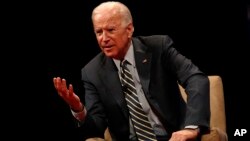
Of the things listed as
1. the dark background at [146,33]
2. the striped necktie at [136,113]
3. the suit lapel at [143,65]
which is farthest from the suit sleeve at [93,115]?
the dark background at [146,33]

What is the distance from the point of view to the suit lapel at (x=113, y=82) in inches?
103

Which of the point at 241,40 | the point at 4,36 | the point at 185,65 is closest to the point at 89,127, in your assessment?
the point at 185,65


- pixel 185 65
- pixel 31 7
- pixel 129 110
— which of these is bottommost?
pixel 129 110

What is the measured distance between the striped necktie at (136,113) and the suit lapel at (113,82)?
3 centimetres

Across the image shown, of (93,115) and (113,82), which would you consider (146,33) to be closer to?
(113,82)

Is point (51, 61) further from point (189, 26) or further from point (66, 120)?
point (189, 26)

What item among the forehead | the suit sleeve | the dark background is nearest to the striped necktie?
the suit sleeve

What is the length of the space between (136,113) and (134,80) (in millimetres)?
177

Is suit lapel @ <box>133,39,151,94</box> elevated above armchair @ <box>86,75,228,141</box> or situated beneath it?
elevated above

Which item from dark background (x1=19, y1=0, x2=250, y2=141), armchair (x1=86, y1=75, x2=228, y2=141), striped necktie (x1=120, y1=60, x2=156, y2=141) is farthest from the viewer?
dark background (x1=19, y1=0, x2=250, y2=141)

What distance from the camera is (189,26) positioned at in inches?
133

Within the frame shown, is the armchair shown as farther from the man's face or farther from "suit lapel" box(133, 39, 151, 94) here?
the man's face

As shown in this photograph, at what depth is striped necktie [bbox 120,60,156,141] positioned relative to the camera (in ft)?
8.48

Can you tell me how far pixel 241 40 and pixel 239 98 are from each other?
40 cm
